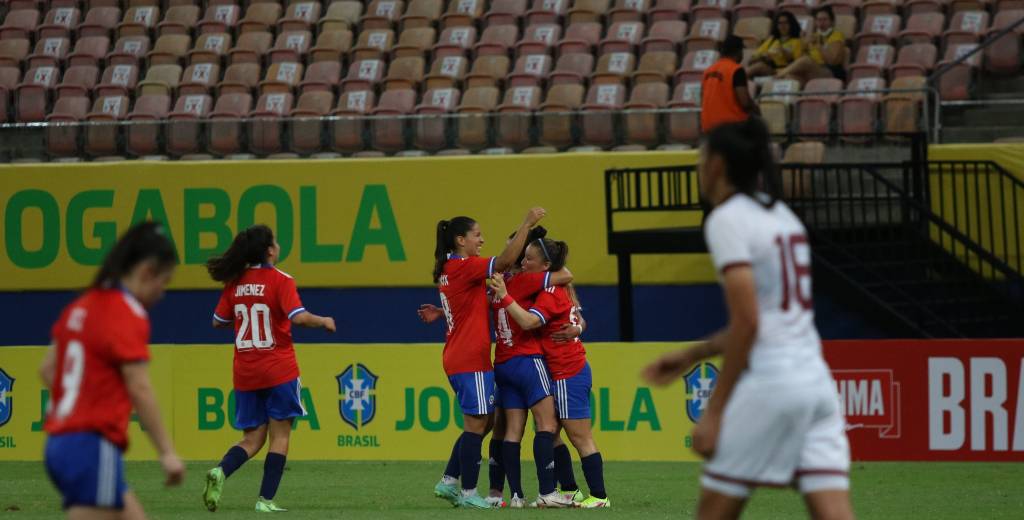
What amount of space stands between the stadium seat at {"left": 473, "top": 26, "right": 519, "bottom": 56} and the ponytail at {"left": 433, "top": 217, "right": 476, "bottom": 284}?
32.7 feet

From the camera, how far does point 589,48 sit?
2027 cm

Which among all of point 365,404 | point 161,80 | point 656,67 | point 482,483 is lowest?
point 482,483

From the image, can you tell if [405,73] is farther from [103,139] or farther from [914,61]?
[914,61]

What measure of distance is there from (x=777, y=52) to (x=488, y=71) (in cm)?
395

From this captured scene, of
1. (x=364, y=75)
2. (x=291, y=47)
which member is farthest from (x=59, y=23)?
(x=364, y=75)

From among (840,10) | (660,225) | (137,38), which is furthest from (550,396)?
(137,38)

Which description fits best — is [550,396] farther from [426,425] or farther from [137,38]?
[137,38]

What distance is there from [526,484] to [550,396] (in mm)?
2137

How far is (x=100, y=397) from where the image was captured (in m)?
5.45

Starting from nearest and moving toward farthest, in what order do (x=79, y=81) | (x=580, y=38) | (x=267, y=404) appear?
(x=267, y=404)
(x=580, y=38)
(x=79, y=81)

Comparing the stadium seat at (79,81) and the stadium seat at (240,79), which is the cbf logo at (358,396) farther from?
the stadium seat at (79,81)

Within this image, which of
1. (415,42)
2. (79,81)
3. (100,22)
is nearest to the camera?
(415,42)

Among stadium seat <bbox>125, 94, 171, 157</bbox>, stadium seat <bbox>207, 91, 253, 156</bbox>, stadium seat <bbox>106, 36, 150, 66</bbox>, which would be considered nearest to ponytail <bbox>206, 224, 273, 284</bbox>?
stadium seat <bbox>207, 91, 253, 156</bbox>

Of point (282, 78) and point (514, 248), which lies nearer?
point (514, 248)
